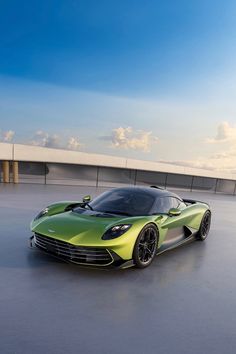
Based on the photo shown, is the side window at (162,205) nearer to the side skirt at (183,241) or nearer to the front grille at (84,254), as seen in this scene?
the side skirt at (183,241)

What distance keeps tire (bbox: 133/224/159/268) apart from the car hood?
302 millimetres

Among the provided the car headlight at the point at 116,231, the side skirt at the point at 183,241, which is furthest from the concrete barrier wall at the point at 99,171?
the car headlight at the point at 116,231

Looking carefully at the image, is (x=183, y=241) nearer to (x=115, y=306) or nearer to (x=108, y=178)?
(x=115, y=306)

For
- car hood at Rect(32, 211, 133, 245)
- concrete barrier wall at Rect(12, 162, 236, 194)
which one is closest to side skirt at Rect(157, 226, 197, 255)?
car hood at Rect(32, 211, 133, 245)

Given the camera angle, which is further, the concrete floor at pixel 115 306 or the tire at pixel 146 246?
the tire at pixel 146 246

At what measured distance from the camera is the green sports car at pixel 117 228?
3.80 meters

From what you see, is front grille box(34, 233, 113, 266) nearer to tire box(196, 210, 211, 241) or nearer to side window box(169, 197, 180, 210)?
side window box(169, 197, 180, 210)

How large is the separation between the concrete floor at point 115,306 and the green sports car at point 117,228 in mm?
242

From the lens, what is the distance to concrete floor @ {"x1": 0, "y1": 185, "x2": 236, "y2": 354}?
2387mm

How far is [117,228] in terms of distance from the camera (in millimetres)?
4027

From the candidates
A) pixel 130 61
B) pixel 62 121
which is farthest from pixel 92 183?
pixel 130 61

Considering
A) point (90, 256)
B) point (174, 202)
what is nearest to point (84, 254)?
point (90, 256)

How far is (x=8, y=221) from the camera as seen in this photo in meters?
6.67

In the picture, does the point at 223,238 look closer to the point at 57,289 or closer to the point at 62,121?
the point at 57,289
